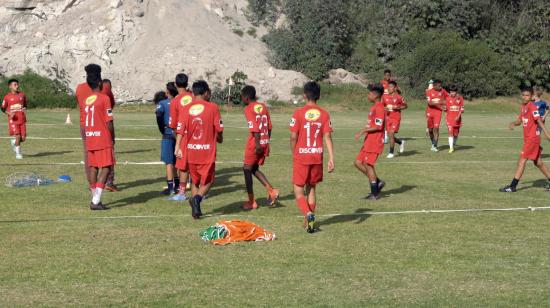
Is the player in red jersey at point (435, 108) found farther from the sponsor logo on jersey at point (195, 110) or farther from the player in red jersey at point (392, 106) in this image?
the sponsor logo on jersey at point (195, 110)

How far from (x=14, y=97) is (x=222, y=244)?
1335cm

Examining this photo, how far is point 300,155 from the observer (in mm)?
11883

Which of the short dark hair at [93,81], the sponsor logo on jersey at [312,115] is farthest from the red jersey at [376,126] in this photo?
the short dark hair at [93,81]

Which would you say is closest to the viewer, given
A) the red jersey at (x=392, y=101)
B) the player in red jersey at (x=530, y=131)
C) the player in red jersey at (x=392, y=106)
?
the player in red jersey at (x=530, y=131)

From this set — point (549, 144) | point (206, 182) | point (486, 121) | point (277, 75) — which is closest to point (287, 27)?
point (277, 75)

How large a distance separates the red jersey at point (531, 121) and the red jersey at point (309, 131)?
6502 millimetres

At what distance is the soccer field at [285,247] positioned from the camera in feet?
28.7

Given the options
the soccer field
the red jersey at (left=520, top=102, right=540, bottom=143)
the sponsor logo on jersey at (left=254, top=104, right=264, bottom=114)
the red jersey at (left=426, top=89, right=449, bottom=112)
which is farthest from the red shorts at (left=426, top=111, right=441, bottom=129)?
the sponsor logo on jersey at (left=254, top=104, right=264, bottom=114)

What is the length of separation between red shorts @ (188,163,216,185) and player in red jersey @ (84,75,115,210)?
1649mm

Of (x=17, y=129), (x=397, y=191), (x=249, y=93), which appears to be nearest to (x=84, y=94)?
(x=249, y=93)

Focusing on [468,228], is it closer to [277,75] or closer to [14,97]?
[14,97]

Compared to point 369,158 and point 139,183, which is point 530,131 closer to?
point 369,158

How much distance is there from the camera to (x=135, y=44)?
60.5 metres

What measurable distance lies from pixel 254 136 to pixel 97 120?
263 centimetres
